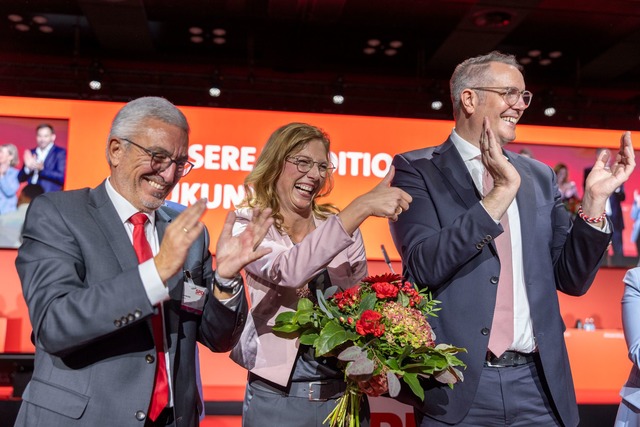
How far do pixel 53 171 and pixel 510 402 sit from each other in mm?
6128

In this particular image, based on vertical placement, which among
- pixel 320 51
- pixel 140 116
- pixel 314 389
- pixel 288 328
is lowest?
pixel 314 389

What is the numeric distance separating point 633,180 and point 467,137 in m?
6.19

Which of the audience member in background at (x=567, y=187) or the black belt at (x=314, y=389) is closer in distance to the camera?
the black belt at (x=314, y=389)

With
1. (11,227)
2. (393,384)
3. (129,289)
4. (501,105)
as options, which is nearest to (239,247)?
(129,289)

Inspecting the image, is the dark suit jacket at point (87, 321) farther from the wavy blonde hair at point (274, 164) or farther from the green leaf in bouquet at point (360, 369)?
the wavy blonde hair at point (274, 164)

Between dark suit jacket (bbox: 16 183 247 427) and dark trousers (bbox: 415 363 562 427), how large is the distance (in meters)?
0.82

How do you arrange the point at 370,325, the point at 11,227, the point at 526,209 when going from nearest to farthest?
the point at 370,325, the point at 526,209, the point at 11,227

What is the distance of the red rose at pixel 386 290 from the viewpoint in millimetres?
1878

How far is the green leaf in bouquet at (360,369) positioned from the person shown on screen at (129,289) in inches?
13.9

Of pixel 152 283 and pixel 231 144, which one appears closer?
pixel 152 283

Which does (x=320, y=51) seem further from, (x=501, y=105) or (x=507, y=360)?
(x=507, y=360)

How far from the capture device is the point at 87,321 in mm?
1466

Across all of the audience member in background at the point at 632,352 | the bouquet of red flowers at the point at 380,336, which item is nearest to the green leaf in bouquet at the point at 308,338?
the bouquet of red flowers at the point at 380,336

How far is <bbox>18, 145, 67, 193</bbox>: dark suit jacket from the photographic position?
6.89 metres
